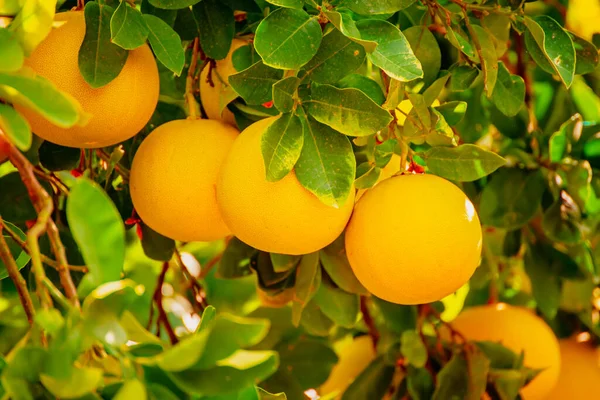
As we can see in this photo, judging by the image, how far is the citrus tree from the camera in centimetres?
68

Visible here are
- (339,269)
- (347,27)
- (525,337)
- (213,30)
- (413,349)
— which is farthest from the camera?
(525,337)

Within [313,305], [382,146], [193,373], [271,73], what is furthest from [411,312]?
[193,373]

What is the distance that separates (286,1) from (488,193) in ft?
2.12

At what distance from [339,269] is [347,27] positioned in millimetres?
460

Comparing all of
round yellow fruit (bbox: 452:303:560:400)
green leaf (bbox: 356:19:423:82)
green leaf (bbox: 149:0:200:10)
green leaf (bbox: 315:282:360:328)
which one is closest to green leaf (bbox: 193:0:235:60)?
green leaf (bbox: 149:0:200:10)

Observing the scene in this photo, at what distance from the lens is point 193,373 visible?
680 millimetres

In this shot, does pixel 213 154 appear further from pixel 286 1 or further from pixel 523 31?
pixel 523 31

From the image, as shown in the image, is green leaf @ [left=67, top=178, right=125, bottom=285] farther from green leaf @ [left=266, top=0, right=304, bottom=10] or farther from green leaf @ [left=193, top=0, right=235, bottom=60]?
green leaf @ [left=193, top=0, right=235, bottom=60]

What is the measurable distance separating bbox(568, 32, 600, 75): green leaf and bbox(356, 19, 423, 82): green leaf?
0.34 meters

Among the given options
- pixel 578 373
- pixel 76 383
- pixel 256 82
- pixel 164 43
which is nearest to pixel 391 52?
pixel 256 82

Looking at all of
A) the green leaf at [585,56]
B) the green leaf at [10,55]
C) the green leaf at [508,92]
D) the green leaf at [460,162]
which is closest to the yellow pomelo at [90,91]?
the green leaf at [10,55]

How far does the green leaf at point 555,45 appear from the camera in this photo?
100cm

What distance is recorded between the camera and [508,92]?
114 cm

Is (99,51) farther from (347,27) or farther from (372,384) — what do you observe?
(372,384)
